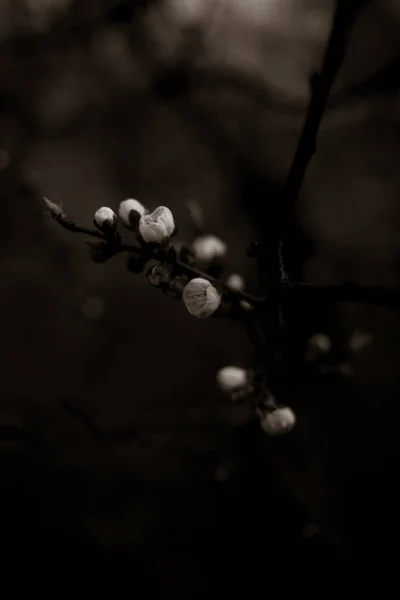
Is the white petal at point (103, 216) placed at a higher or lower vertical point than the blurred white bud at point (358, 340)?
higher

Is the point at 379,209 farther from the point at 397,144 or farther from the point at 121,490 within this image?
the point at 121,490

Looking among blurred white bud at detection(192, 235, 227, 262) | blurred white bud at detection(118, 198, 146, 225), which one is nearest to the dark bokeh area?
blurred white bud at detection(192, 235, 227, 262)

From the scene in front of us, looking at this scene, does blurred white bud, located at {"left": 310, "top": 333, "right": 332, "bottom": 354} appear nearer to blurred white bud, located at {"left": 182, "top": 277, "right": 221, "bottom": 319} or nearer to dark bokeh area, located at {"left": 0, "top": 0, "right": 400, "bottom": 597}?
dark bokeh area, located at {"left": 0, "top": 0, "right": 400, "bottom": 597}

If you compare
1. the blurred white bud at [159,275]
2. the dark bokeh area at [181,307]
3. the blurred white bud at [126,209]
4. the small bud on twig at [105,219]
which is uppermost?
the small bud on twig at [105,219]

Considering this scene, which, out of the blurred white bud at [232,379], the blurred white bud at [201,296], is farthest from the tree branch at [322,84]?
the blurred white bud at [232,379]

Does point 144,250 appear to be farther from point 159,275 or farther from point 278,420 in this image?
point 278,420

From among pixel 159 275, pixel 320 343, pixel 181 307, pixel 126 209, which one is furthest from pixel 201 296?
pixel 181 307

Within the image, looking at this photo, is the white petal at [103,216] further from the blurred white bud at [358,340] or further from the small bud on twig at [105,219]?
the blurred white bud at [358,340]

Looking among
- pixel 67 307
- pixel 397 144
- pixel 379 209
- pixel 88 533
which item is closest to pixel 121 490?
pixel 88 533
